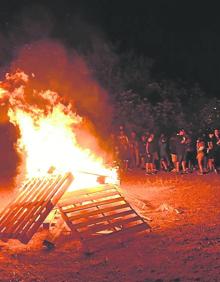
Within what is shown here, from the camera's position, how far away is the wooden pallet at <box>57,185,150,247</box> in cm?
860

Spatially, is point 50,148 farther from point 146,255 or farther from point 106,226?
point 146,255

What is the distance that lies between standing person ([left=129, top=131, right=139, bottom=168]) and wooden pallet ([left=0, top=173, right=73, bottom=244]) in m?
9.76

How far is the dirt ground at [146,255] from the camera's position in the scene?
6.82 metres

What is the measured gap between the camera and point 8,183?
18.1 metres

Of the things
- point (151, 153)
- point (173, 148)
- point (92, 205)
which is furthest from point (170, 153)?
point (92, 205)

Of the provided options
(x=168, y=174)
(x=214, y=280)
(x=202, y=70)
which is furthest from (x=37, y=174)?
(x=202, y=70)

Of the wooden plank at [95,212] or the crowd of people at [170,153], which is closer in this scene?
the wooden plank at [95,212]

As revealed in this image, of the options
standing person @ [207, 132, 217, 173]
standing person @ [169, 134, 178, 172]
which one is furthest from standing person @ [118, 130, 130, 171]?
standing person @ [207, 132, 217, 173]

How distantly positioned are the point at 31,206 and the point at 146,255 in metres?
2.61

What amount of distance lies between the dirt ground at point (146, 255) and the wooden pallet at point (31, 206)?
1.33ft

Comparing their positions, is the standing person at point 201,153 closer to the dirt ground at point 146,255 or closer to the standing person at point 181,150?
the standing person at point 181,150

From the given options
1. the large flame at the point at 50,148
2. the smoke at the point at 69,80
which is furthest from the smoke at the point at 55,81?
the large flame at the point at 50,148

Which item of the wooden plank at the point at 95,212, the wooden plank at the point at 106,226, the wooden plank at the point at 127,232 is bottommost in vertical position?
the wooden plank at the point at 127,232

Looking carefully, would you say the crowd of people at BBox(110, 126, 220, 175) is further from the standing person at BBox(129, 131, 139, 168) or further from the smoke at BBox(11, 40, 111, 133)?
the smoke at BBox(11, 40, 111, 133)
